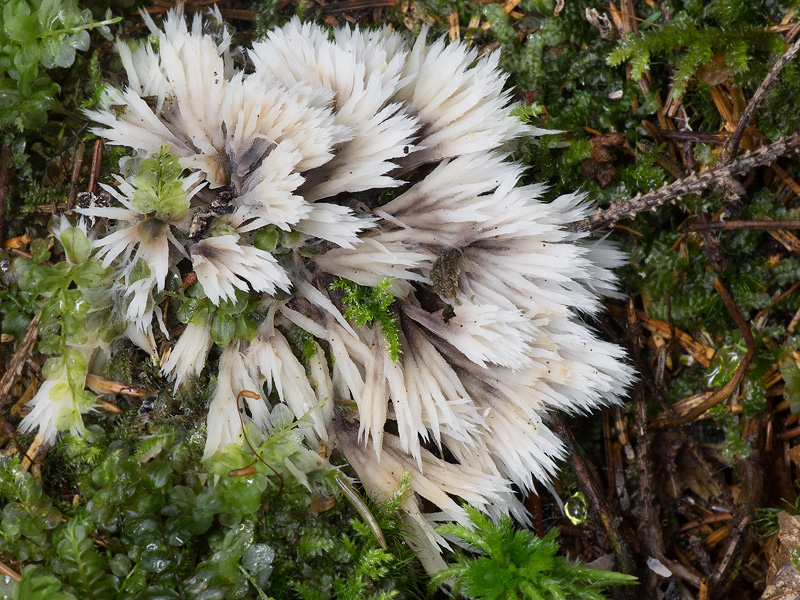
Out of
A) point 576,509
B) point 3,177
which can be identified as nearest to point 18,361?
point 3,177

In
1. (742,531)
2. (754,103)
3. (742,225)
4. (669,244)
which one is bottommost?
(742,531)

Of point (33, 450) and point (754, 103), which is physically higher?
point (754, 103)

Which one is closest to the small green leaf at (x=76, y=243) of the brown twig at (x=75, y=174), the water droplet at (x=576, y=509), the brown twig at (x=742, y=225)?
the brown twig at (x=75, y=174)

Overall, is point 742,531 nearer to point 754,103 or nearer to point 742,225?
point 742,225

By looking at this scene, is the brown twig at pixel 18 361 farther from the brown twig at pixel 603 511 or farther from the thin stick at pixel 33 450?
the brown twig at pixel 603 511

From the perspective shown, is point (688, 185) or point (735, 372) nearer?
point (688, 185)

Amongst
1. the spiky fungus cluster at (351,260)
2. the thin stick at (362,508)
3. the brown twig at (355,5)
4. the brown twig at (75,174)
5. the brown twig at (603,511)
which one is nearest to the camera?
the spiky fungus cluster at (351,260)
